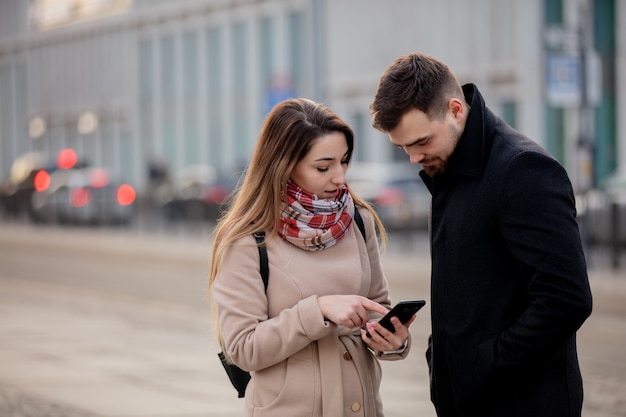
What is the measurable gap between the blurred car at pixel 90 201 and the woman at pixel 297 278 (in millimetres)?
32129

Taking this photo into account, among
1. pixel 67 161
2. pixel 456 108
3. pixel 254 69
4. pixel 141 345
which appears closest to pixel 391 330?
pixel 456 108

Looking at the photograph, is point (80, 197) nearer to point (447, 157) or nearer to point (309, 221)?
point (309, 221)

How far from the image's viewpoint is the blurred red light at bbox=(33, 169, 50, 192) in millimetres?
40594

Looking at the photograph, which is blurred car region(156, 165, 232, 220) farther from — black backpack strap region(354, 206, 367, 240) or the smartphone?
the smartphone

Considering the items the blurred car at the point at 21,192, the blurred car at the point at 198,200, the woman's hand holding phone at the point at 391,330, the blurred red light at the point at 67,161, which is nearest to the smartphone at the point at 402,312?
the woman's hand holding phone at the point at 391,330

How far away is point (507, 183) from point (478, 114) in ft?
0.85

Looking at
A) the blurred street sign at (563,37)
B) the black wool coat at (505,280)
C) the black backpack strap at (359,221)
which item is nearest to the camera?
the black wool coat at (505,280)

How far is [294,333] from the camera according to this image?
3512mm

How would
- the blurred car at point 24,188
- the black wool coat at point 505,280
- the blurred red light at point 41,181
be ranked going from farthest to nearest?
the blurred car at point 24,188 < the blurred red light at point 41,181 < the black wool coat at point 505,280

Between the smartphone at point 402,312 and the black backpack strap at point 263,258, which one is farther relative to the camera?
the black backpack strap at point 263,258

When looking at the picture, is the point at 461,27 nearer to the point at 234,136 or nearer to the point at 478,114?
the point at 234,136

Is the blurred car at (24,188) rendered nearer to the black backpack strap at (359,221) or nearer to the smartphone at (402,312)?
the black backpack strap at (359,221)

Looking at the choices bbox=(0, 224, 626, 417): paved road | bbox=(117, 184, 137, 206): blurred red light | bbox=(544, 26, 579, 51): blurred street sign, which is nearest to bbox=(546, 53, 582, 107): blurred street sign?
bbox=(544, 26, 579, 51): blurred street sign

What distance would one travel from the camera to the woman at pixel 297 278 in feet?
11.7
